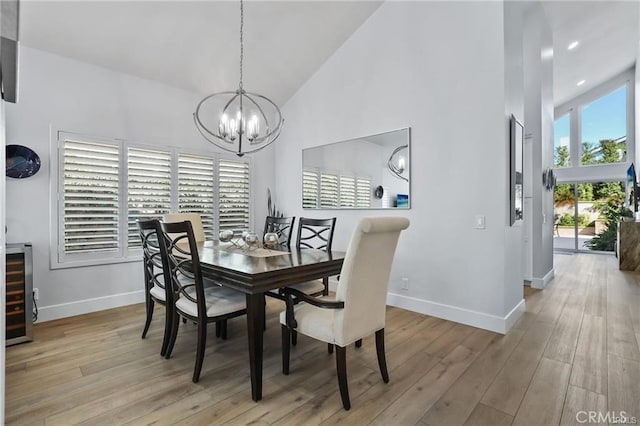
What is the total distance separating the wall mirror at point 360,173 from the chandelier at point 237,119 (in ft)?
2.71

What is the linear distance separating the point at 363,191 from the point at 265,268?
2428mm

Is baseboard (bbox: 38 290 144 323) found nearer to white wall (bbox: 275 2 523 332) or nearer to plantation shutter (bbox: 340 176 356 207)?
plantation shutter (bbox: 340 176 356 207)

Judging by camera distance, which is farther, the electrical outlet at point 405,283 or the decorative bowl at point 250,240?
the electrical outlet at point 405,283

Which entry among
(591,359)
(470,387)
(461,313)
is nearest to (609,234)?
(461,313)

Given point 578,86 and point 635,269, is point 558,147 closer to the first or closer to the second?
point 578,86

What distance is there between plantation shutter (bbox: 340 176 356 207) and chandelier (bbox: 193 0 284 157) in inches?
44.3

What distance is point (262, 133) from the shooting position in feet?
16.9

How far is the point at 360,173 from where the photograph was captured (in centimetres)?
423

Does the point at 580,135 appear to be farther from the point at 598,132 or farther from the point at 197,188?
the point at 197,188

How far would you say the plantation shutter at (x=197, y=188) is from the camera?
4254 millimetres

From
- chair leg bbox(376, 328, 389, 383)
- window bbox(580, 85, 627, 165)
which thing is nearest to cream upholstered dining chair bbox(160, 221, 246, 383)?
chair leg bbox(376, 328, 389, 383)

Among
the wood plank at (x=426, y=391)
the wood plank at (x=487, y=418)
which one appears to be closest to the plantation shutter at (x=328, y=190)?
the wood plank at (x=426, y=391)

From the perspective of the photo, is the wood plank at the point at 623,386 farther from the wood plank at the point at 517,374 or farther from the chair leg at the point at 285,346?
the chair leg at the point at 285,346

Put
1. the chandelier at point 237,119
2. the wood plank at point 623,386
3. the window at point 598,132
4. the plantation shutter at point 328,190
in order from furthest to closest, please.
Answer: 1. the window at point 598,132
2. the plantation shutter at point 328,190
3. the chandelier at point 237,119
4. the wood plank at point 623,386
